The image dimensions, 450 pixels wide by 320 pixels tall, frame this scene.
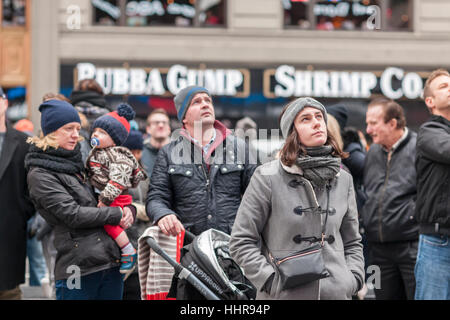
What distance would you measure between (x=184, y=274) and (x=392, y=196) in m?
2.70

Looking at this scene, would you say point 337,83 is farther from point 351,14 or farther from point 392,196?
point 392,196

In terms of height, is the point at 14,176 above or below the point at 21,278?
above

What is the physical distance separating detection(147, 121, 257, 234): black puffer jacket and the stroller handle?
14.2 inches

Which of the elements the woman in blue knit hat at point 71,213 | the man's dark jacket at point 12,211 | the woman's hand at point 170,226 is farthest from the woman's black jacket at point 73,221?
the man's dark jacket at point 12,211

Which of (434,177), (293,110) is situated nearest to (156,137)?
(434,177)

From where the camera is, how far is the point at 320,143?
13.2 ft

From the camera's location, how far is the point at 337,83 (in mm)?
15930

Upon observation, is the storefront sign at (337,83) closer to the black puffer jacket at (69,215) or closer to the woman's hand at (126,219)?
the woman's hand at (126,219)

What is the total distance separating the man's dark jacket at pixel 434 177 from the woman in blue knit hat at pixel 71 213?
247 cm

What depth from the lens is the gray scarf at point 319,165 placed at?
12.9 feet

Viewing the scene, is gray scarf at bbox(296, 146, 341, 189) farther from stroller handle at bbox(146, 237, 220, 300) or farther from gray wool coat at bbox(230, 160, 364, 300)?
stroller handle at bbox(146, 237, 220, 300)
